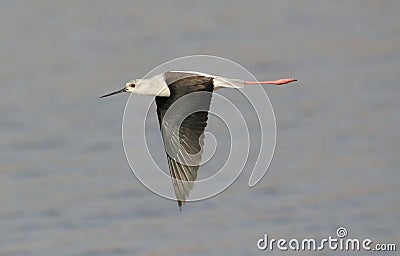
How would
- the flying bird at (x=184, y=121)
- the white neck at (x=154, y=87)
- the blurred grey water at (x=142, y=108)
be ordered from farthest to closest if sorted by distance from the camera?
the blurred grey water at (x=142, y=108), the white neck at (x=154, y=87), the flying bird at (x=184, y=121)

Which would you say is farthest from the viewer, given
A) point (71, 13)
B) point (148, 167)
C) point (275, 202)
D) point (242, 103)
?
point (71, 13)

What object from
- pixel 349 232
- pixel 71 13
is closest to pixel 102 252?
pixel 349 232

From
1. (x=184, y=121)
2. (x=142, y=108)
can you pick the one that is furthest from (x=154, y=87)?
(x=142, y=108)

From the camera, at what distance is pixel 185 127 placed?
7402 millimetres

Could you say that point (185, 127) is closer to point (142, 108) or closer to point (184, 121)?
point (184, 121)

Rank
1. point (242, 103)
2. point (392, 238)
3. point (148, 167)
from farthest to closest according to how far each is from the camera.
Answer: point (242, 103), point (148, 167), point (392, 238)

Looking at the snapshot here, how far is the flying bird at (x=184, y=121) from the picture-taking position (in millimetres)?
7328

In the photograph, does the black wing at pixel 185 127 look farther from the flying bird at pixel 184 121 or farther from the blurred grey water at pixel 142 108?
the blurred grey water at pixel 142 108

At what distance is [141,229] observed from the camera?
9.76 m

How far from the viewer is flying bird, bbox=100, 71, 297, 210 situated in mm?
7328

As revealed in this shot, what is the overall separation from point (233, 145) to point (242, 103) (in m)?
1.40

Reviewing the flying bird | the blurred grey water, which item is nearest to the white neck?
the flying bird

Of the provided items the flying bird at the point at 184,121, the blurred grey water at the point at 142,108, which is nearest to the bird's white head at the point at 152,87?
the flying bird at the point at 184,121

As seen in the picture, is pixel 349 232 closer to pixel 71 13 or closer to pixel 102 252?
pixel 102 252
